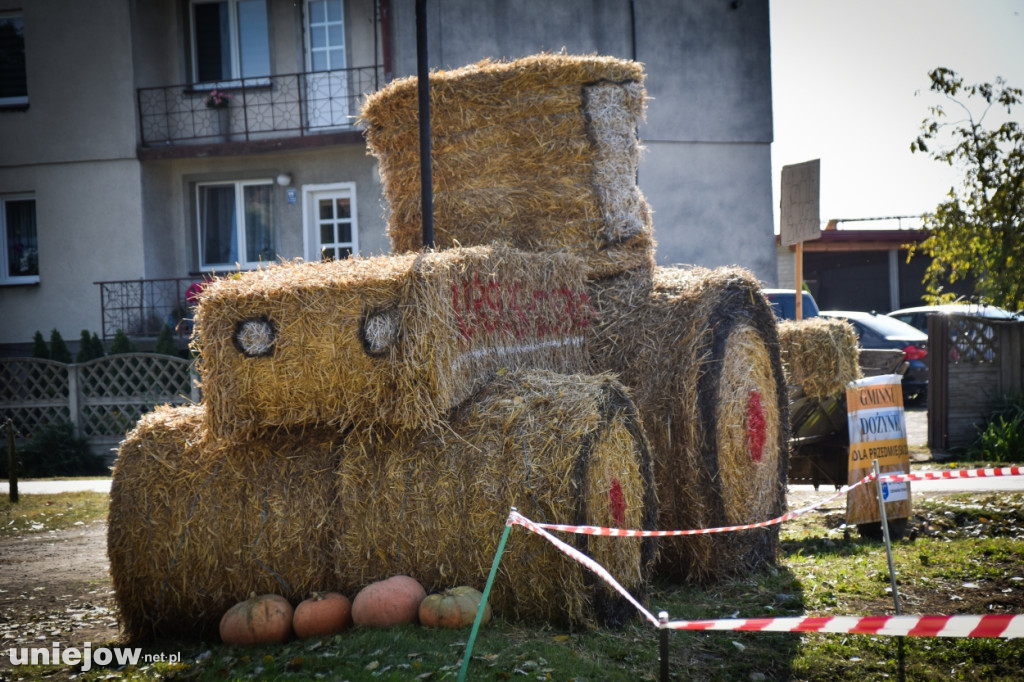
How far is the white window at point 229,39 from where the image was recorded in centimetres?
1727

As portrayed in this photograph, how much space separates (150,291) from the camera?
16312 millimetres

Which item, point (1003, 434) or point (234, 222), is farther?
point (234, 222)

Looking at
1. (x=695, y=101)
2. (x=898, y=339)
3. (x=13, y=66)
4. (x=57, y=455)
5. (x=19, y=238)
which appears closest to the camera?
(x=57, y=455)

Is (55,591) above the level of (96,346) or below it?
below

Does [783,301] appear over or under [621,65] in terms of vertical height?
under

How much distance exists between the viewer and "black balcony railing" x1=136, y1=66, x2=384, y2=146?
16.8 metres

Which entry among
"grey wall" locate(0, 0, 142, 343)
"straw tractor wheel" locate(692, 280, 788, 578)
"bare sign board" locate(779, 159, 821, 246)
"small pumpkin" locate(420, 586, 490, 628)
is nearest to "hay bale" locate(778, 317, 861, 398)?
"straw tractor wheel" locate(692, 280, 788, 578)

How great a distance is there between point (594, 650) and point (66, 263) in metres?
15.3

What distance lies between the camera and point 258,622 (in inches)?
188

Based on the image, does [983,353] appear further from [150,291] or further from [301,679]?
[150,291]

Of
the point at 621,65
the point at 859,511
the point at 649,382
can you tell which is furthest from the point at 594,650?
the point at 621,65

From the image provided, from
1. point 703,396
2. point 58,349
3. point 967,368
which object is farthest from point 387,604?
point 58,349

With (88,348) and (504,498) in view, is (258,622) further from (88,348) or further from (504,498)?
(88,348)

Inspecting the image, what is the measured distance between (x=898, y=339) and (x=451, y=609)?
12425mm
